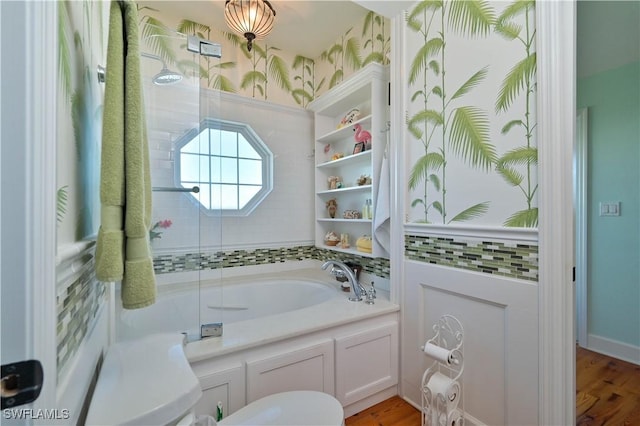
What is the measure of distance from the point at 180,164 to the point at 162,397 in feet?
4.18

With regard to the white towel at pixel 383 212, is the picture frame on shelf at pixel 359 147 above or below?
above

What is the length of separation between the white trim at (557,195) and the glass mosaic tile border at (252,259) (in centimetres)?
103

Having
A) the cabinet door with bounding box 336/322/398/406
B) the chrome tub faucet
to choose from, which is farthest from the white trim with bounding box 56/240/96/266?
the chrome tub faucet

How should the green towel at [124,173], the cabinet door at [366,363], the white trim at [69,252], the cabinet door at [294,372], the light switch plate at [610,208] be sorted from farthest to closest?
the light switch plate at [610,208], the cabinet door at [366,363], the cabinet door at [294,372], the green towel at [124,173], the white trim at [69,252]

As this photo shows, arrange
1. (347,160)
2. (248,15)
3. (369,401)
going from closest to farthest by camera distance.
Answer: (369,401) < (248,15) < (347,160)

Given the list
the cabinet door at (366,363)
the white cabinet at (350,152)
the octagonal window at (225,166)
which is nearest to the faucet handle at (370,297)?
the cabinet door at (366,363)

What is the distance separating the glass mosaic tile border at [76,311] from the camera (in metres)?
0.61

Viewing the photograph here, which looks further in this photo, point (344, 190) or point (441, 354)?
point (344, 190)

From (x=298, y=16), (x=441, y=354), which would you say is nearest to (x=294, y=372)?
(x=441, y=354)

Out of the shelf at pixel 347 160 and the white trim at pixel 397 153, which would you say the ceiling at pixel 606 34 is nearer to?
the white trim at pixel 397 153

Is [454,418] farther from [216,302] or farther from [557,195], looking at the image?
[216,302]

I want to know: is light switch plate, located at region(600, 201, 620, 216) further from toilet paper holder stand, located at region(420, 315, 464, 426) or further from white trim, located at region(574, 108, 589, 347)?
toilet paper holder stand, located at region(420, 315, 464, 426)

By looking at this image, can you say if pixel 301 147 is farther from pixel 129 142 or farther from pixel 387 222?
pixel 129 142

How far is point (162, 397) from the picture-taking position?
0.77 metres
